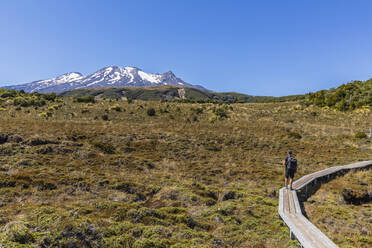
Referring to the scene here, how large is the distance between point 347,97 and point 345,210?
48107mm

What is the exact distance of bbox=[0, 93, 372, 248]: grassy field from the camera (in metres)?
5.51

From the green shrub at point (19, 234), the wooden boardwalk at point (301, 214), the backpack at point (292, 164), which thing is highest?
the backpack at point (292, 164)

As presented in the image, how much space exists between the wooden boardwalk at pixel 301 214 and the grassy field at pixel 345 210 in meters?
0.48

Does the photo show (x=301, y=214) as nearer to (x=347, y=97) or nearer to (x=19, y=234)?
(x=19, y=234)

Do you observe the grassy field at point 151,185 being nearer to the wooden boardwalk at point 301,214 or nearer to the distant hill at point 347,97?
the wooden boardwalk at point 301,214

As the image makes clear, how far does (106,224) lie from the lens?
5.79 m

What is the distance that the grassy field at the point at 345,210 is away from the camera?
652 cm

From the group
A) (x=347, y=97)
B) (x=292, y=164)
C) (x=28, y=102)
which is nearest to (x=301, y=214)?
(x=292, y=164)

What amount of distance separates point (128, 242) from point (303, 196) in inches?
372

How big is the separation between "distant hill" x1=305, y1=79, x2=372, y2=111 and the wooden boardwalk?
3648 cm

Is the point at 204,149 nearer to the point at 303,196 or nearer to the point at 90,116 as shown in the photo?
the point at 303,196

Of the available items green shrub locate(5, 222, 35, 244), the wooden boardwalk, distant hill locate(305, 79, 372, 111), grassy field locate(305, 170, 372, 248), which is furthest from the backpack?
distant hill locate(305, 79, 372, 111)

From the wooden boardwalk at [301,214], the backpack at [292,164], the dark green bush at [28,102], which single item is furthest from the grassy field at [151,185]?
the dark green bush at [28,102]

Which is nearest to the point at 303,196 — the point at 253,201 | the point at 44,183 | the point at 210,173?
the point at 253,201
